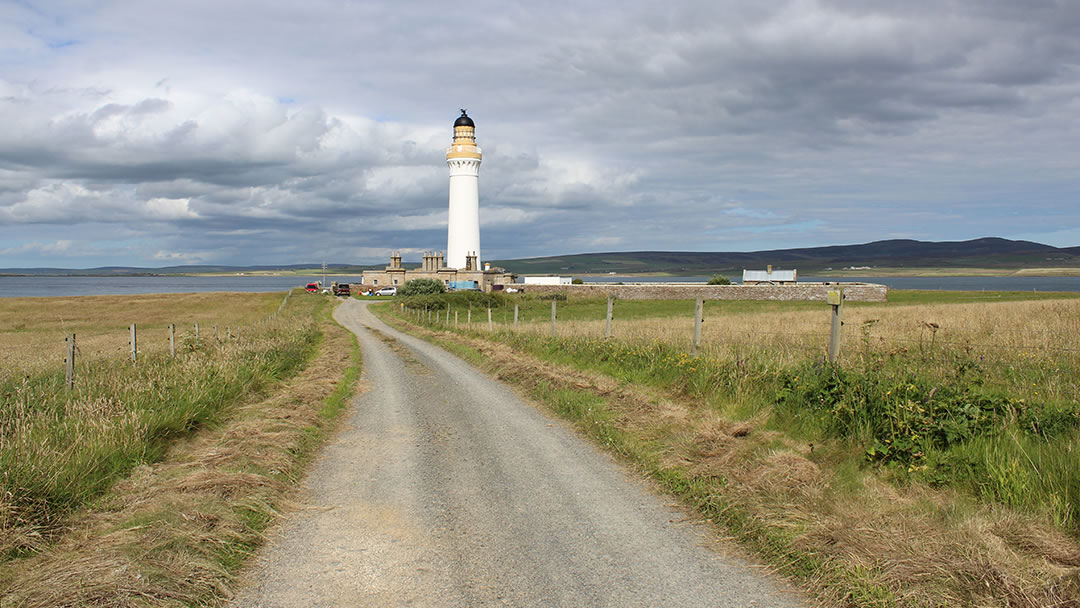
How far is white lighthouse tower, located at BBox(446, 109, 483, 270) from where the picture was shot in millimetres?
79938

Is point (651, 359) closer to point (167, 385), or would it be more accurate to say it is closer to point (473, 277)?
point (167, 385)

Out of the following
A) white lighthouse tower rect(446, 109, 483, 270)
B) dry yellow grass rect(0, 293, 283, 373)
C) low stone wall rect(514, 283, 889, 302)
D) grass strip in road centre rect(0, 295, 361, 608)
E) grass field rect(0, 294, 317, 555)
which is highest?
white lighthouse tower rect(446, 109, 483, 270)

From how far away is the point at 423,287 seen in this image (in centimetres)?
7662

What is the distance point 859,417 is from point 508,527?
4603mm

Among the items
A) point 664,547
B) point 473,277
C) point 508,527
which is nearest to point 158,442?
point 508,527

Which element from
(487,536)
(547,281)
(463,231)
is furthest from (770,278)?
(487,536)

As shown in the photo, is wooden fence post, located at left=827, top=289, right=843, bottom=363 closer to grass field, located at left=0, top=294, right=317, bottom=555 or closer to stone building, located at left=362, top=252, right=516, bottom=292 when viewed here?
grass field, located at left=0, top=294, right=317, bottom=555

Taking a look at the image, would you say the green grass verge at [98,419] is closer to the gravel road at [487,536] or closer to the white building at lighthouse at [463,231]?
the gravel road at [487,536]

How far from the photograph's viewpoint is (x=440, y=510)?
714 cm

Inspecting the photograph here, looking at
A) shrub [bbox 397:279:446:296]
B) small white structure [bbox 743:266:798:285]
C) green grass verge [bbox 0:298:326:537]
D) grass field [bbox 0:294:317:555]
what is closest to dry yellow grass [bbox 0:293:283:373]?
grass field [bbox 0:294:317:555]

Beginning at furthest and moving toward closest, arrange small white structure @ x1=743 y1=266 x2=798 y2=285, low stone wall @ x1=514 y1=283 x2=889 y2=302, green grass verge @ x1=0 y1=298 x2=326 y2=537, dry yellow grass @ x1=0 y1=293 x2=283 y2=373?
small white structure @ x1=743 y1=266 x2=798 y2=285 → low stone wall @ x1=514 y1=283 x2=889 y2=302 → dry yellow grass @ x1=0 y1=293 x2=283 y2=373 → green grass verge @ x1=0 y1=298 x2=326 y2=537

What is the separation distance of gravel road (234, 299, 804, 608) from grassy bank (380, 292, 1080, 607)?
1.98ft

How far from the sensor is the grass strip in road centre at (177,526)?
494cm

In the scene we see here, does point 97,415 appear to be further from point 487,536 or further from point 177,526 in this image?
point 487,536
